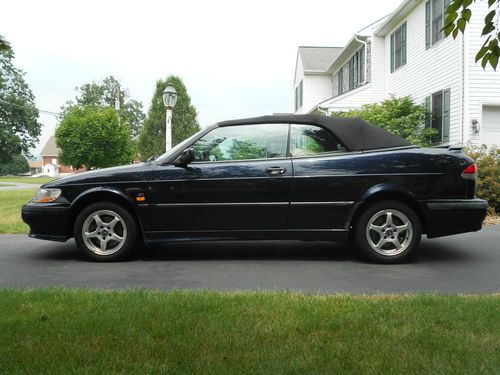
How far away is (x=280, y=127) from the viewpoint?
552 centimetres

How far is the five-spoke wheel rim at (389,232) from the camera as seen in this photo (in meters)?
5.23

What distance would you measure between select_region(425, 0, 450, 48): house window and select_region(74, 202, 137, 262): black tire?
10.9 meters


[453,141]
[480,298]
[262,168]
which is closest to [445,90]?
[453,141]

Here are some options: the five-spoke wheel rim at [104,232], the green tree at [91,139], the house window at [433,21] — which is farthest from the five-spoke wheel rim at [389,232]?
the green tree at [91,139]

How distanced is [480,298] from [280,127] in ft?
9.16

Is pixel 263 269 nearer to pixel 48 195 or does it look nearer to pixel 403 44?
pixel 48 195

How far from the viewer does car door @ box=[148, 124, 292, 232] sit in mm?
5254

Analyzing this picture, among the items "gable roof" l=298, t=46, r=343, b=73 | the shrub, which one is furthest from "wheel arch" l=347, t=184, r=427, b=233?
"gable roof" l=298, t=46, r=343, b=73

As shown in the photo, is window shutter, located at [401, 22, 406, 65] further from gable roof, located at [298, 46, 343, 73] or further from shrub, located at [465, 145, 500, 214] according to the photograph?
gable roof, located at [298, 46, 343, 73]

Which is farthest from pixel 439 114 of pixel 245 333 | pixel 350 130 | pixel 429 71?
pixel 245 333

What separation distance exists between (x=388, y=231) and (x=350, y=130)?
123 centimetres

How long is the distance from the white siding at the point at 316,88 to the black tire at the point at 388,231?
909 inches

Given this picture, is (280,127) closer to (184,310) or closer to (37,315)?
(184,310)

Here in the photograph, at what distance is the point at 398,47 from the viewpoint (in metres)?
16.7
